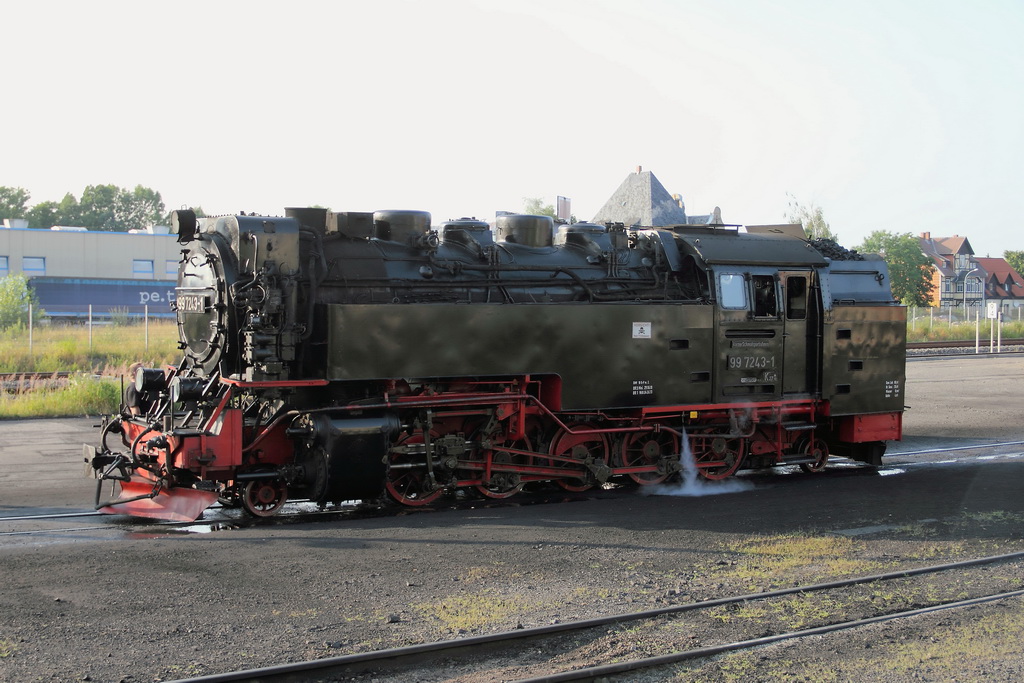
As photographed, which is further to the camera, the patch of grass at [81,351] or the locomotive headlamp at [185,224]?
the patch of grass at [81,351]

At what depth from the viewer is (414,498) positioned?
10.2 m

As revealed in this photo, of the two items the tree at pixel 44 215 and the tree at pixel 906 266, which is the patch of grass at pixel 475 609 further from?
the tree at pixel 44 215

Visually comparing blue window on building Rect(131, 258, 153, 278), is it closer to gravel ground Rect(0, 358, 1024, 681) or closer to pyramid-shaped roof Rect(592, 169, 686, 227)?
pyramid-shaped roof Rect(592, 169, 686, 227)

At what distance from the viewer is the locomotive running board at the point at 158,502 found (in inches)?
356

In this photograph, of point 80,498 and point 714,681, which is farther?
point 80,498

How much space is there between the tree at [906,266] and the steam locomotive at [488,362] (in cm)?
5021

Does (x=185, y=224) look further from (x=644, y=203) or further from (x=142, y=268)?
(x=142, y=268)

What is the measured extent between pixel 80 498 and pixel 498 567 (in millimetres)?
5541

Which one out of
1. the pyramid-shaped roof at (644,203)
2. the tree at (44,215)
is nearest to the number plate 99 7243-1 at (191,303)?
the pyramid-shaped roof at (644,203)

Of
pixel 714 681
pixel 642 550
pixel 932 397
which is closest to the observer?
pixel 714 681

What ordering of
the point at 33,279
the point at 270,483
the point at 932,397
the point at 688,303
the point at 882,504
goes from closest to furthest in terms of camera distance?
the point at 270,483, the point at 882,504, the point at 688,303, the point at 932,397, the point at 33,279

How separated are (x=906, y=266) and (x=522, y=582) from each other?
59.9 meters

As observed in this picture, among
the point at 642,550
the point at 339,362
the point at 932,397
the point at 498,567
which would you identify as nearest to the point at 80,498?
the point at 339,362

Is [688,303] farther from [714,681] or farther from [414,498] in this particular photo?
[714,681]
